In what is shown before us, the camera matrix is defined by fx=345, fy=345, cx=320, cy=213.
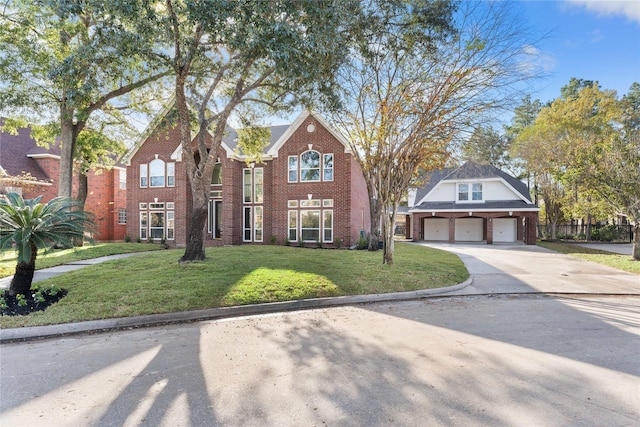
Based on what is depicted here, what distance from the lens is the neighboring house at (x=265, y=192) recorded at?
20031mm

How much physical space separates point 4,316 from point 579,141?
31331 millimetres

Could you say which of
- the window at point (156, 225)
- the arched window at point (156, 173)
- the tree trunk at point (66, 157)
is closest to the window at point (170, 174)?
the arched window at point (156, 173)

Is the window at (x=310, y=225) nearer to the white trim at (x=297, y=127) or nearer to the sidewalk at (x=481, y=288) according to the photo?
the white trim at (x=297, y=127)

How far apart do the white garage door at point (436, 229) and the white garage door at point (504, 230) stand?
13.0ft

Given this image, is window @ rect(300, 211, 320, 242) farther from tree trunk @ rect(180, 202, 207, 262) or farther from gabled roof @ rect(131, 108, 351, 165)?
tree trunk @ rect(180, 202, 207, 262)

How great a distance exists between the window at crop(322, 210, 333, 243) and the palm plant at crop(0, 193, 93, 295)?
13.7 m

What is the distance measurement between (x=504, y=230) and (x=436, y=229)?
5.52 m

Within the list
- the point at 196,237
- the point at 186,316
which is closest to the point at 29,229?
the point at 186,316

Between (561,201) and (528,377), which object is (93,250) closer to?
(528,377)

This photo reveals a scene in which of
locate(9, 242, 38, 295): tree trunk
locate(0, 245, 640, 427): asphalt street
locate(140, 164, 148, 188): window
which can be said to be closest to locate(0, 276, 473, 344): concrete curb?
locate(0, 245, 640, 427): asphalt street

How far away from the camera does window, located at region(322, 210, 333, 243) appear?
20.1 metres

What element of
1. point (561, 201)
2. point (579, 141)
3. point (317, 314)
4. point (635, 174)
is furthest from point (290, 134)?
point (561, 201)

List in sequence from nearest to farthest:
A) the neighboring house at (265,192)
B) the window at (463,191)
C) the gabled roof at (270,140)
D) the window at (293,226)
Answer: the gabled roof at (270,140) < the neighboring house at (265,192) < the window at (293,226) < the window at (463,191)

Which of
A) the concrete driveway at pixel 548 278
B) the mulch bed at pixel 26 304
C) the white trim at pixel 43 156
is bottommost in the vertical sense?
the concrete driveway at pixel 548 278
